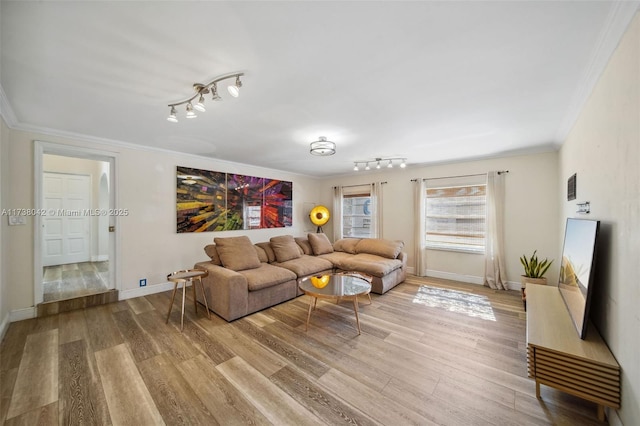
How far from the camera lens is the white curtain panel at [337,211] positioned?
6.16 meters

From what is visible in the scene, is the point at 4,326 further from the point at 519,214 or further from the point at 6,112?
the point at 519,214

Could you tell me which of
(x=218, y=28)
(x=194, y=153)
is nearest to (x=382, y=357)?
(x=218, y=28)

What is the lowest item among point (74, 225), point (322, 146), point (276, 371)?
point (276, 371)

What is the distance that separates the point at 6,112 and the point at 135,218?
1.68 metres

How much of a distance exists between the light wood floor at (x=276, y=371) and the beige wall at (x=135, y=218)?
2.18 feet

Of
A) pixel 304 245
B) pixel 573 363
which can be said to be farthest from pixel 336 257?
pixel 573 363

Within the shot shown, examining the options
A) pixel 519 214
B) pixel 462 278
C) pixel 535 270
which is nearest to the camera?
pixel 535 270

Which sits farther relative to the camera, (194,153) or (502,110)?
(194,153)

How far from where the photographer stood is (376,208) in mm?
5508

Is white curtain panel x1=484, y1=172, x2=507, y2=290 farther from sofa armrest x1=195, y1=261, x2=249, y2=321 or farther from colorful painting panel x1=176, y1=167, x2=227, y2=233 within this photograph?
colorful painting panel x1=176, y1=167, x2=227, y2=233

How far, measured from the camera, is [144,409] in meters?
1.55

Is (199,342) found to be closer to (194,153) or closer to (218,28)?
(218,28)

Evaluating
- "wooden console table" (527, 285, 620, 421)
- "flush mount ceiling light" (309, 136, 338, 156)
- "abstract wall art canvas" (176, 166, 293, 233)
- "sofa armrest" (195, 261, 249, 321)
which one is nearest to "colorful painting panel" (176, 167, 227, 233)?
"abstract wall art canvas" (176, 166, 293, 233)

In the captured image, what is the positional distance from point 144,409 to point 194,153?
3570 millimetres
